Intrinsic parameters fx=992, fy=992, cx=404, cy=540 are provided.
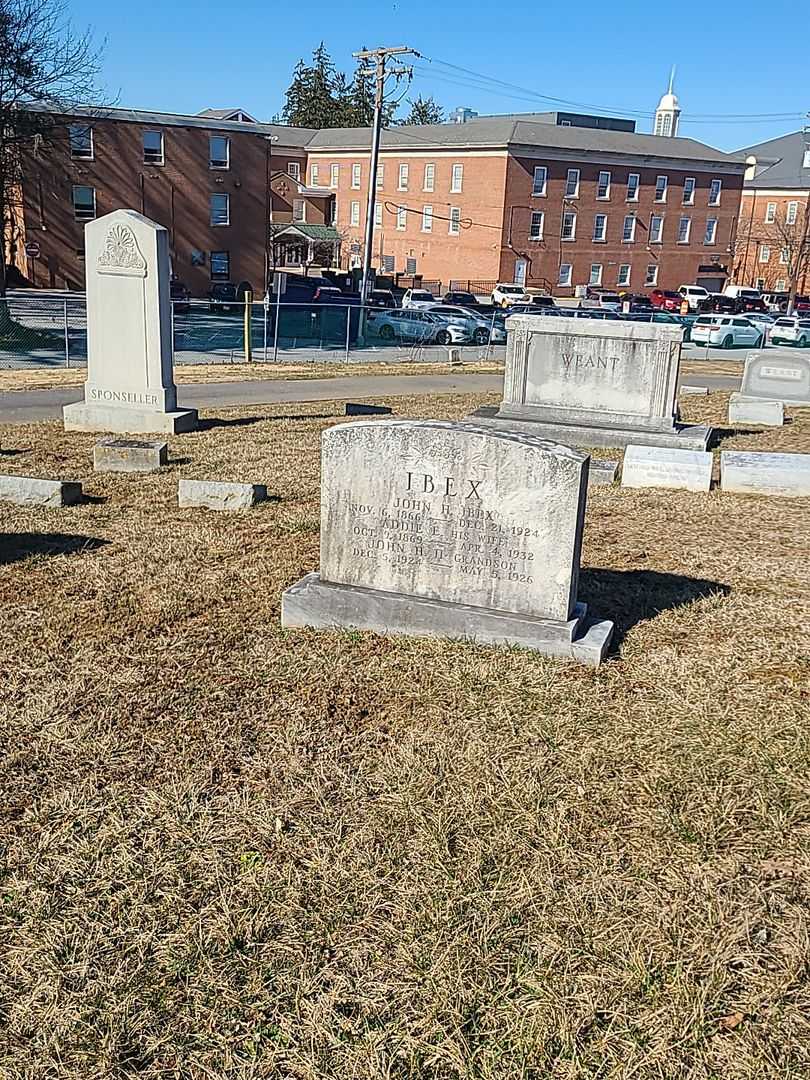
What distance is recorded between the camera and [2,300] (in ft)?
82.7

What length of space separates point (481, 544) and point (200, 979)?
320 cm

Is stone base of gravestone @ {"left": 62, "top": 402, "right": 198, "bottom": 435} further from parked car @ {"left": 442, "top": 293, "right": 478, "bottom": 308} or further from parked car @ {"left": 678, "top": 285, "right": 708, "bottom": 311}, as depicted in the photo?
parked car @ {"left": 678, "top": 285, "right": 708, "bottom": 311}

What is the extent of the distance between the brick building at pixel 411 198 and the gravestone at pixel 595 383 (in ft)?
114

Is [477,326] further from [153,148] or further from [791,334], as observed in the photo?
[153,148]

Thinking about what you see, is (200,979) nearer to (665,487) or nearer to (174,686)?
(174,686)

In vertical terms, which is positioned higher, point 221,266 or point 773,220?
point 773,220

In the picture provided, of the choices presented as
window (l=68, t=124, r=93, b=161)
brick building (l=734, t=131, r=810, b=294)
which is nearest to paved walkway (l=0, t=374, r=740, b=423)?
window (l=68, t=124, r=93, b=161)

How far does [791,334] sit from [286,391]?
2726 centimetres

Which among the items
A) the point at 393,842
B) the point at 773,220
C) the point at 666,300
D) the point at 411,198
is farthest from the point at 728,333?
the point at 393,842

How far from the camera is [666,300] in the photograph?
55344 millimetres

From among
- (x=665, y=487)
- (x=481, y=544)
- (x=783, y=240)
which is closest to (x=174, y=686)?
(x=481, y=544)

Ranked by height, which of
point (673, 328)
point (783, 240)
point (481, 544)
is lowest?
point (481, 544)

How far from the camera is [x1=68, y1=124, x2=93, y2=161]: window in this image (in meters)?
44.0

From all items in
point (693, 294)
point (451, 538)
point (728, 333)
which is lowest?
point (451, 538)
